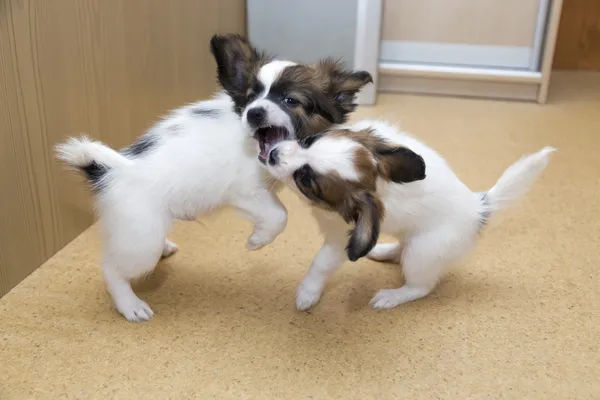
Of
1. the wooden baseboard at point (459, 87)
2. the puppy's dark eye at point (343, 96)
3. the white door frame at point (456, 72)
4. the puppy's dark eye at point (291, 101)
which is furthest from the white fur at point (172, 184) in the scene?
the wooden baseboard at point (459, 87)

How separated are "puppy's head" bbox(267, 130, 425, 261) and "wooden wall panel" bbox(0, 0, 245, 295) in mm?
738

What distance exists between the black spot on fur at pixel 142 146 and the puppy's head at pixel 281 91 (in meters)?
0.22

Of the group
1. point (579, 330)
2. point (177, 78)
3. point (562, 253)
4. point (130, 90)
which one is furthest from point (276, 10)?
point (579, 330)

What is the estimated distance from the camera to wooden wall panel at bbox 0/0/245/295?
1582mm

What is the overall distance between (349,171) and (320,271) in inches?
15.1

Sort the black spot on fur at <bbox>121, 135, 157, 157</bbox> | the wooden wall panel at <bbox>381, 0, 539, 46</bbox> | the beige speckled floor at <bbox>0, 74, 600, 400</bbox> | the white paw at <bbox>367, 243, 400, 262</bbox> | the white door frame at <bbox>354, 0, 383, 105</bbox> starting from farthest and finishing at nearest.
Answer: the wooden wall panel at <bbox>381, 0, 539, 46</bbox>, the white door frame at <bbox>354, 0, 383, 105</bbox>, the white paw at <bbox>367, 243, 400, 262</bbox>, the black spot on fur at <bbox>121, 135, 157, 157</bbox>, the beige speckled floor at <bbox>0, 74, 600, 400</bbox>

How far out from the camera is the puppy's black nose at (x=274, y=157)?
1294mm

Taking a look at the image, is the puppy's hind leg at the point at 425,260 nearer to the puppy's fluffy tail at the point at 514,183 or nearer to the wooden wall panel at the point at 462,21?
the puppy's fluffy tail at the point at 514,183

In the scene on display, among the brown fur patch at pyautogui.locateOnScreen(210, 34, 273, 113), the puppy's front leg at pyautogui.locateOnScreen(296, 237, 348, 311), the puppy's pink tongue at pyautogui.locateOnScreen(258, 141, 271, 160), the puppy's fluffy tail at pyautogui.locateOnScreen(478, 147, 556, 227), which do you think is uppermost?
the brown fur patch at pyautogui.locateOnScreen(210, 34, 273, 113)

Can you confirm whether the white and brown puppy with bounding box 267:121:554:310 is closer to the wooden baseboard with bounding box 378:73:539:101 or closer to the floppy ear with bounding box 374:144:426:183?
the floppy ear with bounding box 374:144:426:183

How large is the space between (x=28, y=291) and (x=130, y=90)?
0.79m

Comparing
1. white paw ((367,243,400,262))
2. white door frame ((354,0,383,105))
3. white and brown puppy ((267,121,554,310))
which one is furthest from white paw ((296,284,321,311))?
white door frame ((354,0,383,105))

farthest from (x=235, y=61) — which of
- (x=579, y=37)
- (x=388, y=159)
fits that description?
(x=579, y=37)

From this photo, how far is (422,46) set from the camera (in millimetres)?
3312
